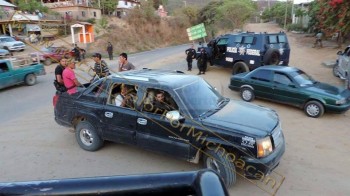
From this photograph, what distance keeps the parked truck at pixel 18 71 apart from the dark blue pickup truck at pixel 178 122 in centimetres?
714

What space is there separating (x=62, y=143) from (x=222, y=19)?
44.2m

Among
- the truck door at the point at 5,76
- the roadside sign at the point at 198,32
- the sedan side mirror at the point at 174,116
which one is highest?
the roadside sign at the point at 198,32

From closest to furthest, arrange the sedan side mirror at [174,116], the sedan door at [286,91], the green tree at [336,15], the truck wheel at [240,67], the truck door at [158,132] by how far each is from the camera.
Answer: the sedan side mirror at [174,116], the truck door at [158,132], the sedan door at [286,91], the green tree at [336,15], the truck wheel at [240,67]

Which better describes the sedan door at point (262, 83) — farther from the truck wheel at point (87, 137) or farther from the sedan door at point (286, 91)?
the truck wheel at point (87, 137)

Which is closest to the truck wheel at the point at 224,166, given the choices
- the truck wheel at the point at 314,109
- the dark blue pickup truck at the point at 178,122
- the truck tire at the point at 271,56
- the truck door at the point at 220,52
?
the dark blue pickup truck at the point at 178,122

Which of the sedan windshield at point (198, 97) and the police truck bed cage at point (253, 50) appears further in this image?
the police truck bed cage at point (253, 50)

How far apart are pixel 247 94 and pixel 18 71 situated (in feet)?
31.9

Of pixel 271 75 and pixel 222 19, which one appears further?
pixel 222 19

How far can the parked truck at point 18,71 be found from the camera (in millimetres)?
11406

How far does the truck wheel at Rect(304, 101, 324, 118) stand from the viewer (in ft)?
24.6

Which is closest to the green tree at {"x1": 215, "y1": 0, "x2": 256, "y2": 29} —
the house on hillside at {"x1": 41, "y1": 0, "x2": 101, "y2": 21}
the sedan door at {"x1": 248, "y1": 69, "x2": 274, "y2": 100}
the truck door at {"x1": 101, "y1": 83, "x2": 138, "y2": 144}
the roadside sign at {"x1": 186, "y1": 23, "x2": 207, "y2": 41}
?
the house on hillside at {"x1": 41, "y1": 0, "x2": 101, "y2": 21}

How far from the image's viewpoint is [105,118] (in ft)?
17.5

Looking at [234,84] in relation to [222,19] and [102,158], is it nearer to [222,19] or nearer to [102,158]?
[102,158]

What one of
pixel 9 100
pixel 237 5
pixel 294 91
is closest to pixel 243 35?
pixel 294 91
